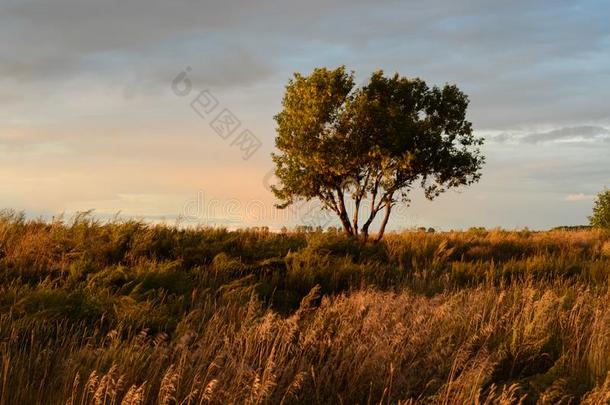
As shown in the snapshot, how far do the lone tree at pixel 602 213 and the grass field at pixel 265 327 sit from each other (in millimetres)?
20893

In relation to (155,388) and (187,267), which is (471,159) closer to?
(187,267)

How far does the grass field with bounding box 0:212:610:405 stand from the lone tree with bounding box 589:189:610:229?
68.5 feet

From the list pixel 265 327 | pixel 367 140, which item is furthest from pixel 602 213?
pixel 265 327

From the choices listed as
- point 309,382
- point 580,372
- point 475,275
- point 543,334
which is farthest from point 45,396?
point 475,275

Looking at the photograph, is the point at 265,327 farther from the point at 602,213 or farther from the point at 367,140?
the point at 602,213

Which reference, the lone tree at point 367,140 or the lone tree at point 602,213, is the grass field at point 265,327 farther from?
the lone tree at point 602,213

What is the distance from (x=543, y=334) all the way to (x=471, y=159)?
1902 centimetres

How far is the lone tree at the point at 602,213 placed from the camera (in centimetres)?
→ 3544

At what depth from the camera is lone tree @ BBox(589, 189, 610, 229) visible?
1395 inches

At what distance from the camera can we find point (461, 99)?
2631 centimetres

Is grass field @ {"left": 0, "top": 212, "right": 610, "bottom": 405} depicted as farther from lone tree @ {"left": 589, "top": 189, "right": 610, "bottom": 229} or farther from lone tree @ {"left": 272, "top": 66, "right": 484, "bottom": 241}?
lone tree @ {"left": 589, "top": 189, "right": 610, "bottom": 229}

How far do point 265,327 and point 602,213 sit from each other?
34854mm

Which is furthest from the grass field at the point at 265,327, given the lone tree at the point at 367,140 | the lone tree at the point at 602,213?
the lone tree at the point at 602,213

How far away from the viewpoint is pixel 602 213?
35781 millimetres
